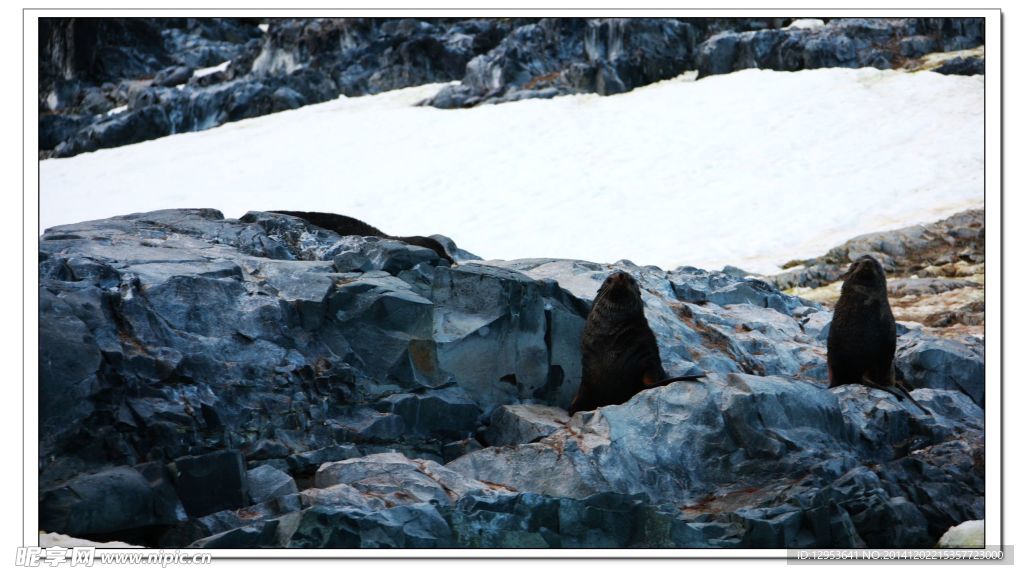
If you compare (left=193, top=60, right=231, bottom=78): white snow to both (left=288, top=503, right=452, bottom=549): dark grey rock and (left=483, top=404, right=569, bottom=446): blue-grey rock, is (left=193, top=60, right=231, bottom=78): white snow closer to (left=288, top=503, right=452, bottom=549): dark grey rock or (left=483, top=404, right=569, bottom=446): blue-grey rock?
(left=483, top=404, right=569, bottom=446): blue-grey rock

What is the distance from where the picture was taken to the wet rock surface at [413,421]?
20.6 feet

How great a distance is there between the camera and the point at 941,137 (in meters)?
23.9

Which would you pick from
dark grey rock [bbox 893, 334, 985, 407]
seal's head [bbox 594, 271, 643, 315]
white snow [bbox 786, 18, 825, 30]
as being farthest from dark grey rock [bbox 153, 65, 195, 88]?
dark grey rock [bbox 893, 334, 985, 407]

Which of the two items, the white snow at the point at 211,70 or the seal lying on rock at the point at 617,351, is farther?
the white snow at the point at 211,70

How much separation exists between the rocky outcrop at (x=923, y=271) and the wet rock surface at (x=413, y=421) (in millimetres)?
4808

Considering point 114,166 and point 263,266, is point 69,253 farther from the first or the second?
point 114,166

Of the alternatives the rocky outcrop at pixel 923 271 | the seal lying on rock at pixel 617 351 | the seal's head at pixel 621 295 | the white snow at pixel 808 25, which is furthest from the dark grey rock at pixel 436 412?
the white snow at pixel 808 25

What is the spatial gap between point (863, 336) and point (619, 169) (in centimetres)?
1636

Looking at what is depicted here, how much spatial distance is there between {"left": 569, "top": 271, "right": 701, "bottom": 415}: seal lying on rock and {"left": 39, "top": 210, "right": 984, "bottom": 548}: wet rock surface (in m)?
0.48

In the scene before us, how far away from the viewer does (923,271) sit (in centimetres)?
1795

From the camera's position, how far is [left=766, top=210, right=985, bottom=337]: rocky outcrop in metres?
15.3

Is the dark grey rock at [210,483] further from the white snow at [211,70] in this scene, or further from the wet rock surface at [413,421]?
the white snow at [211,70]
